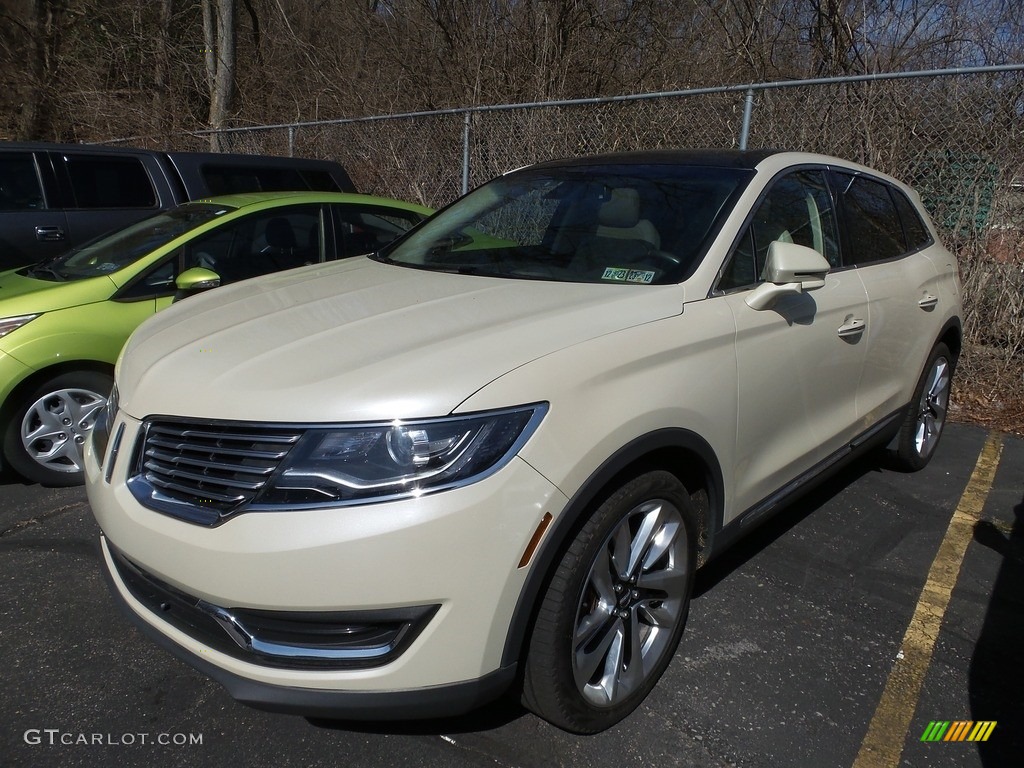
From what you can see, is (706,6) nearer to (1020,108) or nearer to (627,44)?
(627,44)

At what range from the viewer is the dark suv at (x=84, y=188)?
6.12 meters

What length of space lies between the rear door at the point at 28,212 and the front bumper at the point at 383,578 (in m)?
5.21

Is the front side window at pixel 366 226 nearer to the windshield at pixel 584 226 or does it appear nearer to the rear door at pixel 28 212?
the windshield at pixel 584 226

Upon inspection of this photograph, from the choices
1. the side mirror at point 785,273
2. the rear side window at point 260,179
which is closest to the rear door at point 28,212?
the rear side window at point 260,179

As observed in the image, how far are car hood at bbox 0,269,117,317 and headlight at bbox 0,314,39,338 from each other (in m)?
0.02

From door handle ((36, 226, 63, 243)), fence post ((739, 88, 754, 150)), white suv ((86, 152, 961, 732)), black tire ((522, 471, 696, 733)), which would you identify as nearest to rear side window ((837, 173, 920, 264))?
white suv ((86, 152, 961, 732))

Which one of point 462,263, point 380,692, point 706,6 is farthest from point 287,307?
point 706,6

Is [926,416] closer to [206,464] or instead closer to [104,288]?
[206,464]

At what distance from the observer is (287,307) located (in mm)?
2697

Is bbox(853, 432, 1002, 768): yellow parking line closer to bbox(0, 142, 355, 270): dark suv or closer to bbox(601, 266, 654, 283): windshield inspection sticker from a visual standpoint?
bbox(601, 266, 654, 283): windshield inspection sticker

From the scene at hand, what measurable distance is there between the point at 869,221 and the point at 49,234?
5951 mm

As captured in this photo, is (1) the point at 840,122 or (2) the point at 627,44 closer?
(1) the point at 840,122

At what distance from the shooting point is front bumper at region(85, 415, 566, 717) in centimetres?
179

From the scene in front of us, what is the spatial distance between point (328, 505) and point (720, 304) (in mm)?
1508
